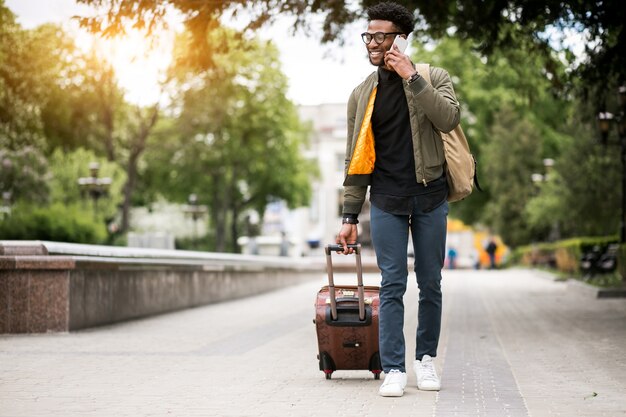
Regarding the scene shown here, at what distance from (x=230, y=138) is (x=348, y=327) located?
138ft

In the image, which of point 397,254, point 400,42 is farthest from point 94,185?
point 400,42

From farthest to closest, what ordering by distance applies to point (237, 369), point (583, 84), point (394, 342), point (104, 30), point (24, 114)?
1. point (24, 114)
2. point (583, 84)
3. point (104, 30)
4. point (237, 369)
5. point (394, 342)

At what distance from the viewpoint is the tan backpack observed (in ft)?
21.0

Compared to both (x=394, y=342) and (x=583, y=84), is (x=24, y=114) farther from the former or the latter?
(x=394, y=342)

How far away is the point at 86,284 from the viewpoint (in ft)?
39.5

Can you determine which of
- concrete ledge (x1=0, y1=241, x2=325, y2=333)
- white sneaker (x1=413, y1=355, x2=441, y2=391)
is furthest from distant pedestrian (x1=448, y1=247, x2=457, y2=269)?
white sneaker (x1=413, y1=355, x2=441, y2=391)

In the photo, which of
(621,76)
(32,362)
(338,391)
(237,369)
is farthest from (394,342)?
(621,76)

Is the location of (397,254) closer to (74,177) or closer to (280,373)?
(280,373)

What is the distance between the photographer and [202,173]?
5138 centimetres

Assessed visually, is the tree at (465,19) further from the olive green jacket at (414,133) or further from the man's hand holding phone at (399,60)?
the man's hand holding phone at (399,60)

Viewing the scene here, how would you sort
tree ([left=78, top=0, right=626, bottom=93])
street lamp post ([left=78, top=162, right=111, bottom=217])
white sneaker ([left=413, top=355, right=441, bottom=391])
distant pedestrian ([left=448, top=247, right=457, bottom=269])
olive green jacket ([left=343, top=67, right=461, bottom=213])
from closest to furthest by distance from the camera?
olive green jacket ([left=343, top=67, right=461, bottom=213]) → white sneaker ([left=413, top=355, right=441, bottom=391]) → tree ([left=78, top=0, right=626, bottom=93]) → street lamp post ([left=78, top=162, right=111, bottom=217]) → distant pedestrian ([left=448, top=247, right=457, bottom=269])

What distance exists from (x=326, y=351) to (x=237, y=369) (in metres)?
1.21

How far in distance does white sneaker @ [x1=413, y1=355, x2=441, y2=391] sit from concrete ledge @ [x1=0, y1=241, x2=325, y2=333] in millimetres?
5609

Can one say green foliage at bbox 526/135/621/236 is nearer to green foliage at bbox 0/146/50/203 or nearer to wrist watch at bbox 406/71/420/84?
green foliage at bbox 0/146/50/203
